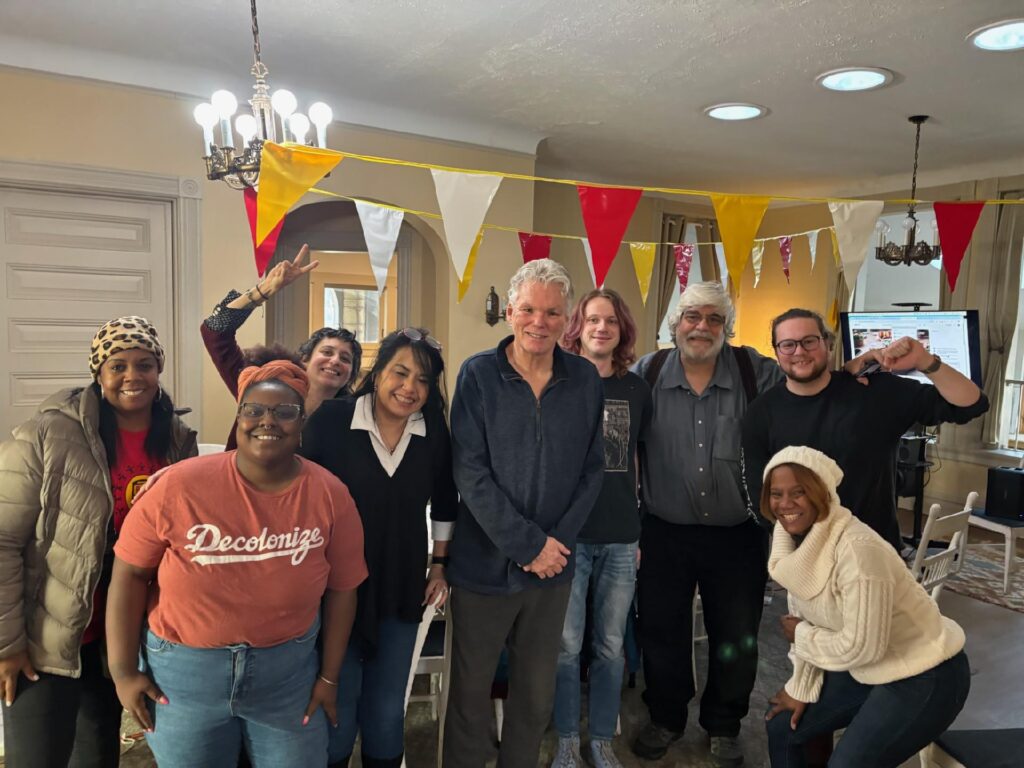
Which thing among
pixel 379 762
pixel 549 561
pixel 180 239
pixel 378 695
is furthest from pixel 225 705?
pixel 180 239

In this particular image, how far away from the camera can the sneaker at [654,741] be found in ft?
7.09

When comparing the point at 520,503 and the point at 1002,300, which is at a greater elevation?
the point at 1002,300

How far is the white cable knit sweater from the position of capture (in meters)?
1.51

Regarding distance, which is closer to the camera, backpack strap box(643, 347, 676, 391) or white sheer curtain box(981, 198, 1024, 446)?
backpack strap box(643, 347, 676, 391)

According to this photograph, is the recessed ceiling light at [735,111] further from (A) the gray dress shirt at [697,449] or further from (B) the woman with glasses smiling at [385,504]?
(B) the woman with glasses smiling at [385,504]

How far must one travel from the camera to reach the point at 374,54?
3398 millimetres

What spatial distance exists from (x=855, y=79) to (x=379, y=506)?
3.39m

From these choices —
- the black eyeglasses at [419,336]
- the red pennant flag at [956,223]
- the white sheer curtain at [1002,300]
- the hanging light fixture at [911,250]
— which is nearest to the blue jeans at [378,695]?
the black eyeglasses at [419,336]

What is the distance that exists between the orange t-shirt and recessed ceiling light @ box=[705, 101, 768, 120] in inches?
144

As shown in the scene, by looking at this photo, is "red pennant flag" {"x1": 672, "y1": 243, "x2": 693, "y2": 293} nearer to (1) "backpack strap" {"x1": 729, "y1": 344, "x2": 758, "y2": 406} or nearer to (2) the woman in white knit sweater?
(1) "backpack strap" {"x1": 729, "y1": 344, "x2": 758, "y2": 406}

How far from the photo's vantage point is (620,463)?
6.57 feet

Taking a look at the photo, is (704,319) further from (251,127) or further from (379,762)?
(251,127)

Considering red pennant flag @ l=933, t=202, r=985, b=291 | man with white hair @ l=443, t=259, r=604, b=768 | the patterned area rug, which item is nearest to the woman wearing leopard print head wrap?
man with white hair @ l=443, t=259, r=604, b=768

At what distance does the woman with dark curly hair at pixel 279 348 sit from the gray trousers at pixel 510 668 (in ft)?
2.45
